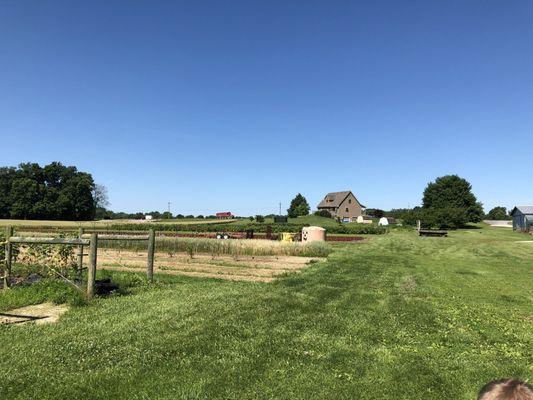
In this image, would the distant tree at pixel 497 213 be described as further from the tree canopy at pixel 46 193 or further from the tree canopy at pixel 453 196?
the tree canopy at pixel 46 193

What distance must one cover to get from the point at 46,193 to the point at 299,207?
6369 centimetres

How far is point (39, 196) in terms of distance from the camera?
96.9 m

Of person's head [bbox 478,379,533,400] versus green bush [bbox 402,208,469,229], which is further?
green bush [bbox 402,208,469,229]

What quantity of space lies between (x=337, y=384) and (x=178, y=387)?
1.98 metres

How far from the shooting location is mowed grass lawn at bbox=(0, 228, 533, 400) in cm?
491

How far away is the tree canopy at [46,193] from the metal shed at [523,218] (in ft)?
313

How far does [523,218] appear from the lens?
5800 cm

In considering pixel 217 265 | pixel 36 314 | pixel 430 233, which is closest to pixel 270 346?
pixel 36 314

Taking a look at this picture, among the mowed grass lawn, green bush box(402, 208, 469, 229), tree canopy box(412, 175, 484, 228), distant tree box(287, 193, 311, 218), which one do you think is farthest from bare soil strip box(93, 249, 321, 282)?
distant tree box(287, 193, 311, 218)

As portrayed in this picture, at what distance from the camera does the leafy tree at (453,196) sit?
253 feet

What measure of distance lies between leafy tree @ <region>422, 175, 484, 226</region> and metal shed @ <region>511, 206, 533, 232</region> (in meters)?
13.1

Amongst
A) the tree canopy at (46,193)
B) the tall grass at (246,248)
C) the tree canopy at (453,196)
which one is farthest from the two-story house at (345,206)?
the tall grass at (246,248)

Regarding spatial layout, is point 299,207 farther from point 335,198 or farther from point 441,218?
point 441,218

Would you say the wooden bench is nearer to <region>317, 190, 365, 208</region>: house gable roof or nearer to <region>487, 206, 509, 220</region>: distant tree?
<region>317, 190, 365, 208</region>: house gable roof
